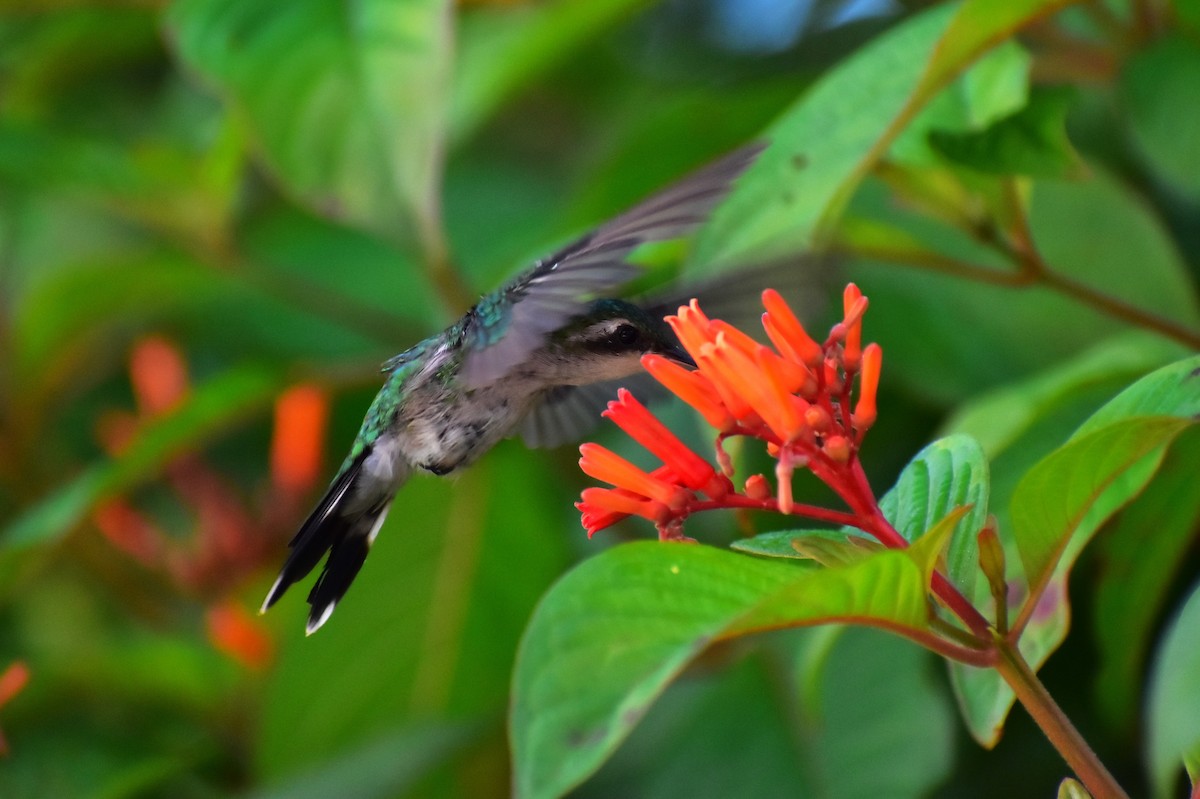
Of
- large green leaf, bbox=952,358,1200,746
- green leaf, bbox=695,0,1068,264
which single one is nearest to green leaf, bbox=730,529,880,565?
large green leaf, bbox=952,358,1200,746

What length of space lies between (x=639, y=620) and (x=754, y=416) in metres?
0.22

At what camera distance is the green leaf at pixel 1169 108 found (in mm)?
1464

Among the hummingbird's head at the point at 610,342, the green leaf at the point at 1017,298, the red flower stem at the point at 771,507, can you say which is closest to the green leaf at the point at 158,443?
the hummingbird's head at the point at 610,342

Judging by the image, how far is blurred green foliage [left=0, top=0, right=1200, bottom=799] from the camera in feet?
4.54

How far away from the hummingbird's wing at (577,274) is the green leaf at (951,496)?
0.31m

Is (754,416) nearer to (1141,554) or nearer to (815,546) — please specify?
(815,546)

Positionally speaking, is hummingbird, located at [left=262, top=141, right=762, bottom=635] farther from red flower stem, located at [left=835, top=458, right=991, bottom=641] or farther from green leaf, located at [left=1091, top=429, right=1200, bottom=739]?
green leaf, located at [left=1091, top=429, right=1200, bottom=739]

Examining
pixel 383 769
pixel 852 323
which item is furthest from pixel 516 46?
pixel 852 323

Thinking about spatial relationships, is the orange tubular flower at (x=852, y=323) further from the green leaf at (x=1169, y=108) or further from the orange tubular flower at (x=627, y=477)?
the green leaf at (x=1169, y=108)

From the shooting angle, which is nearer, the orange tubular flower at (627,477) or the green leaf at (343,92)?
the orange tubular flower at (627,477)

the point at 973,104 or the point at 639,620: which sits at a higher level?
the point at 639,620

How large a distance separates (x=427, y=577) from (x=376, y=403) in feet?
2.04

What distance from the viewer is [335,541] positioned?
1465 millimetres

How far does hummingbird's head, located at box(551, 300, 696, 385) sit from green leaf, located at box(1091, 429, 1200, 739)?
0.50m
